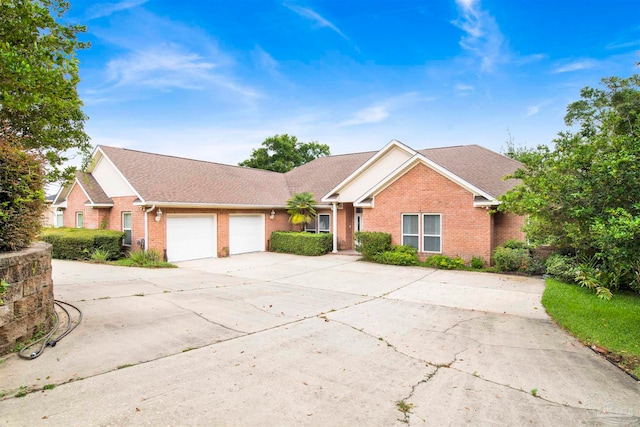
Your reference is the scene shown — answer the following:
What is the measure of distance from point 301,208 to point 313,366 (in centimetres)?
1515

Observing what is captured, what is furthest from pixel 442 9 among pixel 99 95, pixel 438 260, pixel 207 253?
pixel 207 253

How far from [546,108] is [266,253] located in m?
19.0

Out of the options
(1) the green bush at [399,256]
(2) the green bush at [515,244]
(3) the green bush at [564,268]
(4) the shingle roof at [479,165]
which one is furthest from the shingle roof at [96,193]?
(3) the green bush at [564,268]

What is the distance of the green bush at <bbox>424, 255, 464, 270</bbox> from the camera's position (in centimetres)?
1377

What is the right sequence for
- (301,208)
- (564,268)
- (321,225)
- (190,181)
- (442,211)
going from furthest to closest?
1. (321,225)
2. (301,208)
3. (190,181)
4. (442,211)
5. (564,268)

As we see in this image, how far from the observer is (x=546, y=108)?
20.4 metres

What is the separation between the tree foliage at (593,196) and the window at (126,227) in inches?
640

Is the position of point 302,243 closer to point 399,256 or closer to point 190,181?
point 399,256

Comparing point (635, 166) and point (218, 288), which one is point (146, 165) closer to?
point (218, 288)

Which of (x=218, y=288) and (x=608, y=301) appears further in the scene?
(x=218, y=288)

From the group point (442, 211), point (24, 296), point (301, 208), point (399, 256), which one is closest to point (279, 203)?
point (301, 208)

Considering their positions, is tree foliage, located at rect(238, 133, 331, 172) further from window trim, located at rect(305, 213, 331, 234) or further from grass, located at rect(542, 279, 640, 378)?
grass, located at rect(542, 279, 640, 378)

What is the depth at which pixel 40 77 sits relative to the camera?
5211mm

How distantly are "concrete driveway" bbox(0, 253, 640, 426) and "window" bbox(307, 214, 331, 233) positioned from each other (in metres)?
11.0
